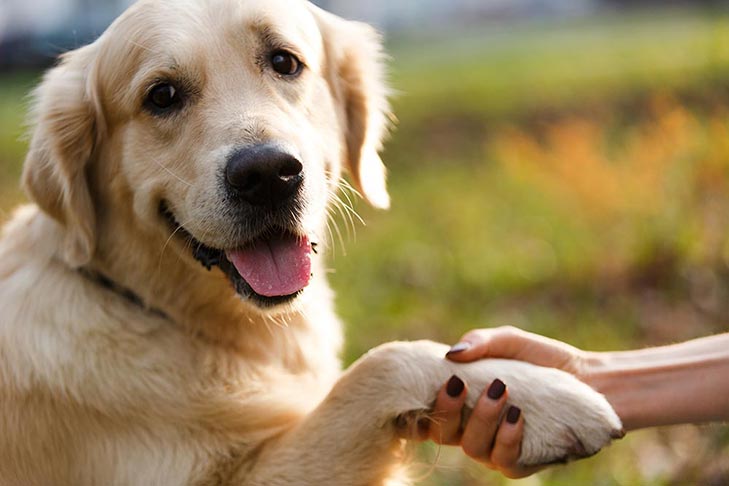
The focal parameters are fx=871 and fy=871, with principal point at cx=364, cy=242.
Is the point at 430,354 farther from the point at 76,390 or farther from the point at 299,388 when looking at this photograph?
the point at 76,390

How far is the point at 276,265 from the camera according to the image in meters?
2.83

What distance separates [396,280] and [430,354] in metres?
3.63

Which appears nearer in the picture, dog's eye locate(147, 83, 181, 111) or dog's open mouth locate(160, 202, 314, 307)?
dog's open mouth locate(160, 202, 314, 307)

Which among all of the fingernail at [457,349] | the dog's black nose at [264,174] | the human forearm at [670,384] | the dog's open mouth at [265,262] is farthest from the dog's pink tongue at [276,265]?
the human forearm at [670,384]

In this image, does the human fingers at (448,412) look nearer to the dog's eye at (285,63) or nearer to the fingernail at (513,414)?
the fingernail at (513,414)

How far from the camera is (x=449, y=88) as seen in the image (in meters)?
12.9

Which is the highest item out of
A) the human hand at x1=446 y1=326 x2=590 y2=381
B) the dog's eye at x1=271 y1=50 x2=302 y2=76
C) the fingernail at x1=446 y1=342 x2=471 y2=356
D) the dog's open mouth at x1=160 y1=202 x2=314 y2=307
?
the dog's eye at x1=271 y1=50 x2=302 y2=76

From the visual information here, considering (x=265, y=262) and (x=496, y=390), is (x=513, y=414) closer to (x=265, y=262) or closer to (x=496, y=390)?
(x=496, y=390)

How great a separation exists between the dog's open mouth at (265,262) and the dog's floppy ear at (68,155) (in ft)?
0.93

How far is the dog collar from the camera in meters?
2.91

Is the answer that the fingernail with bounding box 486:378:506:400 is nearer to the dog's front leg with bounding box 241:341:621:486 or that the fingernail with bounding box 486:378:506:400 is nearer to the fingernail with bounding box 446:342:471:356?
the dog's front leg with bounding box 241:341:621:486

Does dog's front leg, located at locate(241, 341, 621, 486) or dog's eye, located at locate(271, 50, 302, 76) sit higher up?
dog's eye, located at locate(271, 50, 302, 76)

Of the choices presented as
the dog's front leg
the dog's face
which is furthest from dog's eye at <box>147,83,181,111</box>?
the dog's front leg

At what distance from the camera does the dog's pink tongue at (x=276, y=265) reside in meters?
2.74
